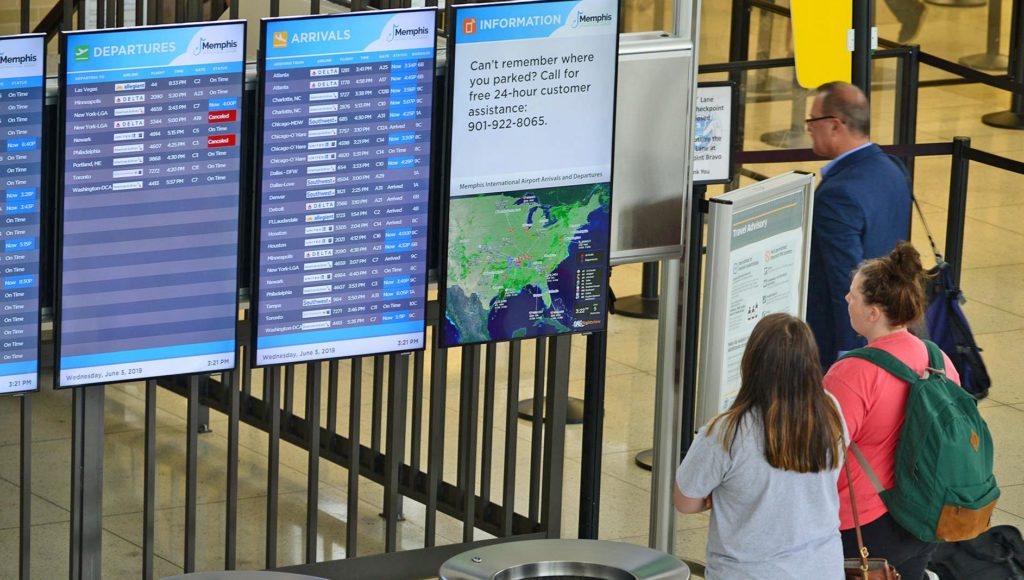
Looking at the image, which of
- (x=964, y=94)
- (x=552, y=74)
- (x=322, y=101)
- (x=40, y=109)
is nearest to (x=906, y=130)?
(x=552, y=74)

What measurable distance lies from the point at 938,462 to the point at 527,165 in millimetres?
1500

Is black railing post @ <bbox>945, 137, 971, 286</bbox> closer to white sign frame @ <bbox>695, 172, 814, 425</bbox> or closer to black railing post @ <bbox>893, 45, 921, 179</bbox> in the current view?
black railing post @ <bbox>893, 45, 921, 179</bbox>

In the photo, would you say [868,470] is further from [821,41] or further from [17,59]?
[821,41]

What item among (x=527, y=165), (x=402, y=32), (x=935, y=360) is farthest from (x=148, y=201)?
(x=935, y=360)

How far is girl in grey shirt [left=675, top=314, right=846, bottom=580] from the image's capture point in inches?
167

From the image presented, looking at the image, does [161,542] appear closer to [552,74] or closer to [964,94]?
[552,74]

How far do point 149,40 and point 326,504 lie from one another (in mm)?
3136

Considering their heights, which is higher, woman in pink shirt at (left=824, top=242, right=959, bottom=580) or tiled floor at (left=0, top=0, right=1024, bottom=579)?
woman in pink shirt at (left=824, top=242, right=959, bottom=580)

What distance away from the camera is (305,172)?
190 inches

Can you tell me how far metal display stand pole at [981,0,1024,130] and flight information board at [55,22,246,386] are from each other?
10658mm

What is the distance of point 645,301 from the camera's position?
9.91 metres

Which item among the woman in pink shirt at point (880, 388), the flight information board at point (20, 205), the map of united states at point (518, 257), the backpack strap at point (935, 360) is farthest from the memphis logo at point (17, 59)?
the backpack strap at point (935, 360)

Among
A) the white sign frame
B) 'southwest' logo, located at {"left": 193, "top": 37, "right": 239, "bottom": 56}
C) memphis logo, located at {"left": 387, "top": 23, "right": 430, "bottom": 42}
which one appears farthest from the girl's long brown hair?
'southwest' logo, located at {"left": 193, "top": 37, "right": 239, "bottom": 56}

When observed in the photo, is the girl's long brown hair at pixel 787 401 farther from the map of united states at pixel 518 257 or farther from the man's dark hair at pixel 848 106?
the man's dark hair at pixel 848 106
